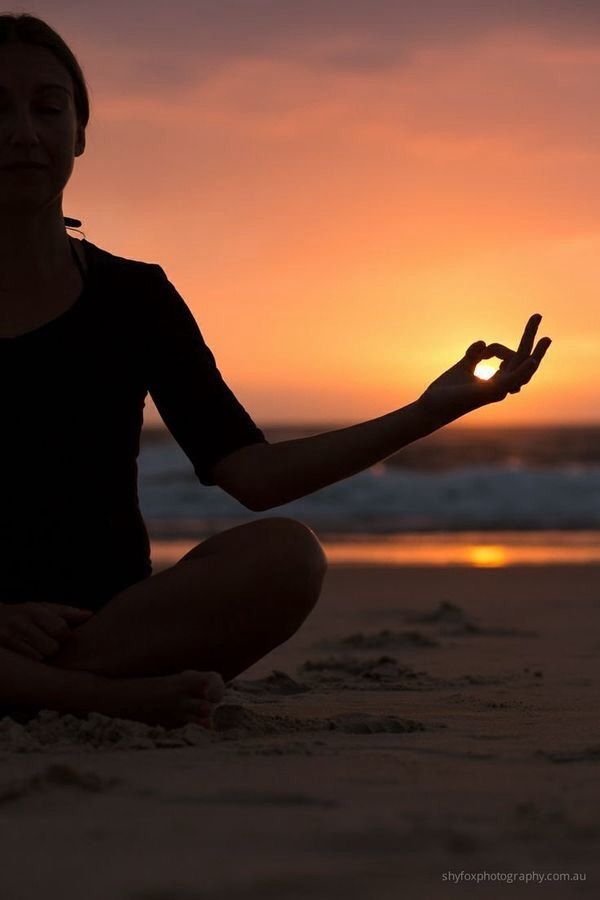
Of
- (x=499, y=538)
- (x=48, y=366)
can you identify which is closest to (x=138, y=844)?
(x=48, y=366)

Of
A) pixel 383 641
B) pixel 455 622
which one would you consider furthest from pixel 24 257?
pixel 455 622

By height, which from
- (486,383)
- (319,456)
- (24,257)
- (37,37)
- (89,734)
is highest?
(37,37)

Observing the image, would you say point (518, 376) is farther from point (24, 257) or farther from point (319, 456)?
point (24, 257)

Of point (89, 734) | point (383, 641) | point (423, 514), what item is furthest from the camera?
point (423, 514)

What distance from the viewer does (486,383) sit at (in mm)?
2592

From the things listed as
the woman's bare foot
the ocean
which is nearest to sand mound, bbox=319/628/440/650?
the woman's bare foot

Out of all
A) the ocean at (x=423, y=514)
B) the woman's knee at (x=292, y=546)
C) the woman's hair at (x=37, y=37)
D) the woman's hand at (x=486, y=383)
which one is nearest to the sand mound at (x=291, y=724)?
the woman's knee at (x=292, y=546)

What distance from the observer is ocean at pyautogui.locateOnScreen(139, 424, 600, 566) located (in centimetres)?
984

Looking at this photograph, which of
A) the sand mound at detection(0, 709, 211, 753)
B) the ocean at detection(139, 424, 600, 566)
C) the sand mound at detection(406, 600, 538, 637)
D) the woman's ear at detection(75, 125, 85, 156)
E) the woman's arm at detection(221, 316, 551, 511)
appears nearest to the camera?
the sand mound at detection(0, 709, 211, 753)

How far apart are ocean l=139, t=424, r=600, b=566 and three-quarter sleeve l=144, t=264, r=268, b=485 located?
5851mm

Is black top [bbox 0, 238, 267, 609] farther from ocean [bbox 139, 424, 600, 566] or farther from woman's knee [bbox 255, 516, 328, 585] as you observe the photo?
ocean [bbox 139, 424, 600, 566]

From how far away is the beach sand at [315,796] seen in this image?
68.7 inches

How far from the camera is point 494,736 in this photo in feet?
9.16

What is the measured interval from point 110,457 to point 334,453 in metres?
0.54
